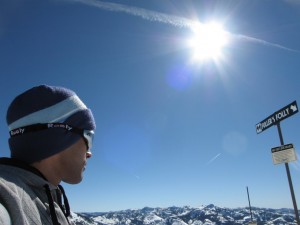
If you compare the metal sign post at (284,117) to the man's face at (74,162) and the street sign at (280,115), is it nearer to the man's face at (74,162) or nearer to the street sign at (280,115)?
the street sign at (280,115)

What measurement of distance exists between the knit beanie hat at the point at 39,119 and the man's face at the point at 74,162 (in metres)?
0.07

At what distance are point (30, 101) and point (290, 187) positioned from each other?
406 inches

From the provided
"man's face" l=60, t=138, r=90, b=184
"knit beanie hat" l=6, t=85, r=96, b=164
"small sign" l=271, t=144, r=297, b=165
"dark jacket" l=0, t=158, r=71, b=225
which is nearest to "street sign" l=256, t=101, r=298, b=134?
"small sign" l=271, t=144, r=297, b=165

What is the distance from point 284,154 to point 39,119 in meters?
10.3

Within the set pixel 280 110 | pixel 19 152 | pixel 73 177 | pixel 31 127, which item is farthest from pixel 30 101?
pixel 280 110

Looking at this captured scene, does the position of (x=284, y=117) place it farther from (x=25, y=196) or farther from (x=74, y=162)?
(x=25, y=196)

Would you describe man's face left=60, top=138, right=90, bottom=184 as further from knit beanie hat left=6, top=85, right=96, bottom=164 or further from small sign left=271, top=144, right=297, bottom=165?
small sign left=271, top=144, right=297, bottom=165

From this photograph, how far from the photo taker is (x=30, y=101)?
2.23 metres

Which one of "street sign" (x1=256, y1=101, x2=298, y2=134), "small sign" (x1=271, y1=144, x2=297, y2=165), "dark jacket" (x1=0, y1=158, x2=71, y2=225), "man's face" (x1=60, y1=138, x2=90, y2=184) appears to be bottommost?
"dark jacket" (x1=0, y1=158, x2=71, y2=225)

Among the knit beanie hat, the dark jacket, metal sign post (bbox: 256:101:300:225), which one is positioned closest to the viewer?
the dark jacket

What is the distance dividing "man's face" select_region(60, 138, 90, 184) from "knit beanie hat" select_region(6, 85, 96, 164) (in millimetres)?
66

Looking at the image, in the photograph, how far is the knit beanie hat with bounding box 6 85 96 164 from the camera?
2.22m

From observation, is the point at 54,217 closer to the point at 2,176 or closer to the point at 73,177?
the point at 2,176

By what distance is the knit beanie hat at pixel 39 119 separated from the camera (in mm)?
2221
